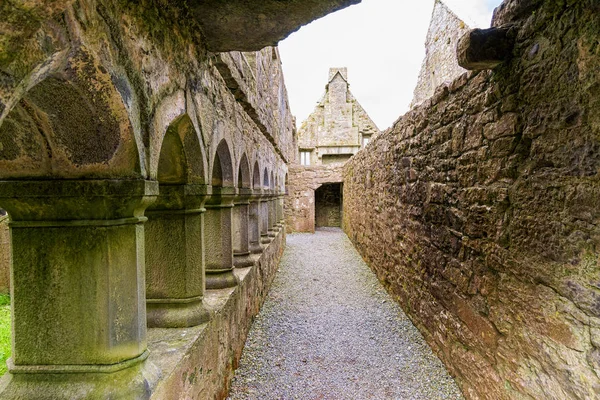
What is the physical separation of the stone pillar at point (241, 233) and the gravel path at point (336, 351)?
76cm

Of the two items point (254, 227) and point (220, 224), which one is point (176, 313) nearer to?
point (220, 224)

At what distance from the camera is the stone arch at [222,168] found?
3605mm

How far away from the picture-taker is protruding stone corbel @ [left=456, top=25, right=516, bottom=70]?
7.36 feet

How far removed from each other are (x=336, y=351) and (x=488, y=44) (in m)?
3.03

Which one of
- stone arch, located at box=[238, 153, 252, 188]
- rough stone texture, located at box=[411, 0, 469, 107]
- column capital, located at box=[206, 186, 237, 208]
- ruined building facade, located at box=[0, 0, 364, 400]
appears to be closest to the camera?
ruined building facade, located at box=[0, 0, 364, 400]

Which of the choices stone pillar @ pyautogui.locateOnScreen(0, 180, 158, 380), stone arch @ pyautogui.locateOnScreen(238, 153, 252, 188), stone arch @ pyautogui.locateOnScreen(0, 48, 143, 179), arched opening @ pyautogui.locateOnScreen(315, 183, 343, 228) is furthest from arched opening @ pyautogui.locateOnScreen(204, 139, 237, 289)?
arched opening @ pyautogui.locateOnScreen(315, 183, 343, 228)

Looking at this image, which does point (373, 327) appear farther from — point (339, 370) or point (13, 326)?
point (13, 326)

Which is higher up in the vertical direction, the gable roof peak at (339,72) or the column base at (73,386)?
the gable roof peak at (339,72)

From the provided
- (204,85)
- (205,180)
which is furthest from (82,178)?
(204,85)

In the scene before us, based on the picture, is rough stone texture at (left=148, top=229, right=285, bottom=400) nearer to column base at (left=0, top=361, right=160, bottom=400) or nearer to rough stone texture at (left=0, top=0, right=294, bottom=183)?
column base at (left=0, top=361, right=160, bottom=400)

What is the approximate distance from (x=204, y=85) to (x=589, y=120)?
2280mm

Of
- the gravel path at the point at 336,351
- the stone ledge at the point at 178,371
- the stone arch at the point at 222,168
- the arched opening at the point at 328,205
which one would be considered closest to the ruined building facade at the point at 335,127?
the arched opening at the point at 328,205

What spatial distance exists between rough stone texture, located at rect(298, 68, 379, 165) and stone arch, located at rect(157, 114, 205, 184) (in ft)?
61.6

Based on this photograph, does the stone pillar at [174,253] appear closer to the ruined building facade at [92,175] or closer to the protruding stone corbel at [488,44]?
the ruined building facade at [92,175]
